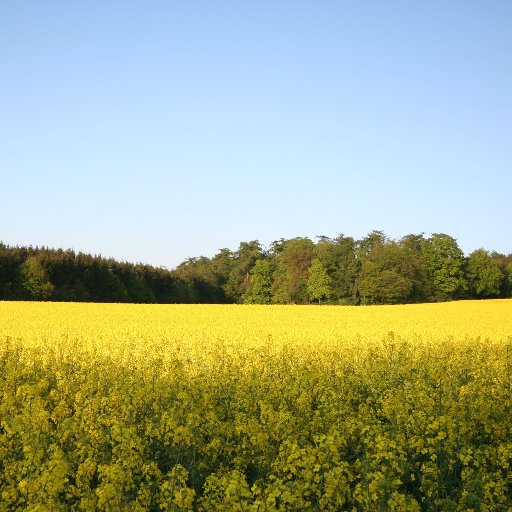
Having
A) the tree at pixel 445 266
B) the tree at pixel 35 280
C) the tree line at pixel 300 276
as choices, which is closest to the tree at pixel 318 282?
the tree line at pixel 300 276

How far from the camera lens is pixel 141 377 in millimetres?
10320

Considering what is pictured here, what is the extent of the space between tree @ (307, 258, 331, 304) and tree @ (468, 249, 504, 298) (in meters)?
24.2

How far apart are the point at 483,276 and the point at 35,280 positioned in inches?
2612

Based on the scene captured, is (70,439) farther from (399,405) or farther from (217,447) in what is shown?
(399,405)

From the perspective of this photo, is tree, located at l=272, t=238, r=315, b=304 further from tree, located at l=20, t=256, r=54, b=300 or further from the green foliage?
the green foliage

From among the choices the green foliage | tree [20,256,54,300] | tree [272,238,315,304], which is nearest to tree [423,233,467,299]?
tree [272,238,315,304]

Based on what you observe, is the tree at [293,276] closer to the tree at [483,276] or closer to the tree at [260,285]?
the tree at [260,285]

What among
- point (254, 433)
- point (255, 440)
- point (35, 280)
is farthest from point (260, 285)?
point (255, 440)

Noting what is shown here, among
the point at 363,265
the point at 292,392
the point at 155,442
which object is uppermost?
the point at 363,265

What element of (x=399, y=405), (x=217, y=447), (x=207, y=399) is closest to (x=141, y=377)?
(x=207, y=399)

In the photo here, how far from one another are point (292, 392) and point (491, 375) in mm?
5591

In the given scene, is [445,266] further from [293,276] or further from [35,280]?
[35,280]

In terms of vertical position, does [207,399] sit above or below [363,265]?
below

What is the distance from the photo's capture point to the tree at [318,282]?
83062mm
